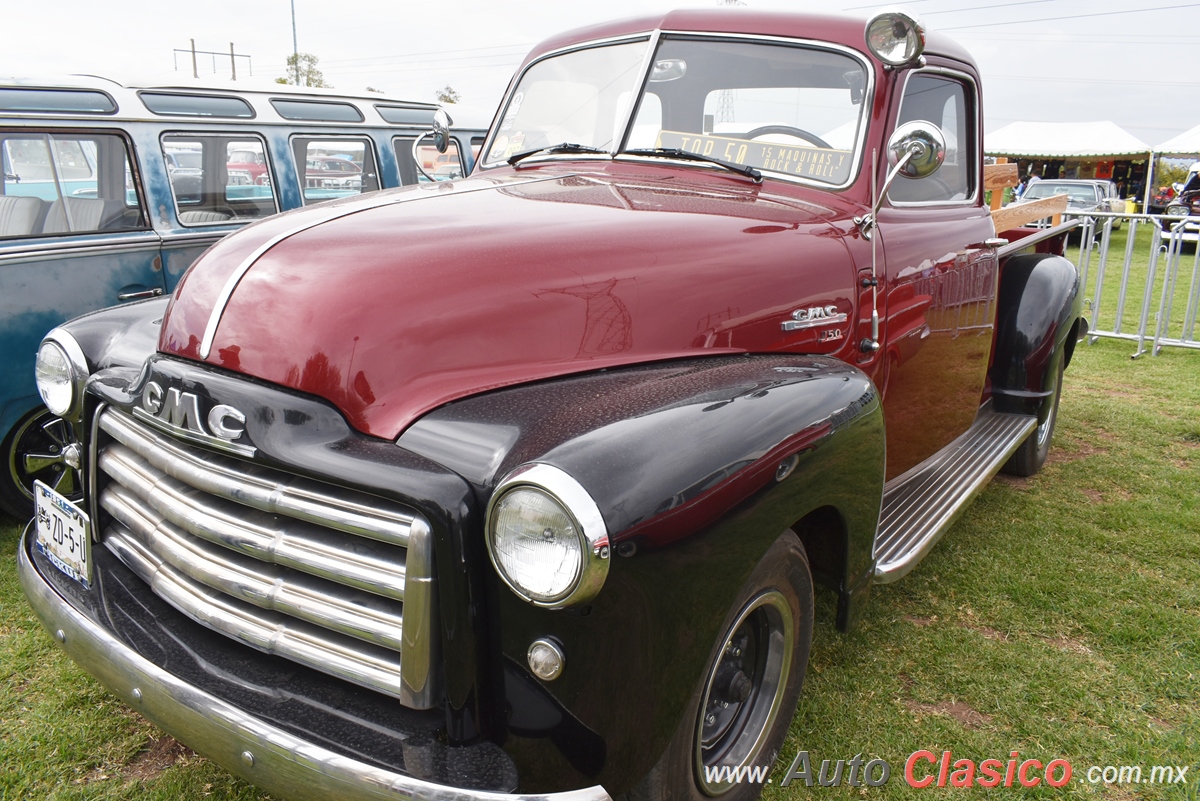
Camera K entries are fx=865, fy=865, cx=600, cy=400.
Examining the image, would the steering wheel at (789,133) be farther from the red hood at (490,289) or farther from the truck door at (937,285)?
the red hood at (490,289)

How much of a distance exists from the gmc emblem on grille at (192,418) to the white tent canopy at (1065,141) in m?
30.6

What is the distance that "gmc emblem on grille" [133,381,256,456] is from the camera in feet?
5.65

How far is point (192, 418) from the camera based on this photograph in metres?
1.79

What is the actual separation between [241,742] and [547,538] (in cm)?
72

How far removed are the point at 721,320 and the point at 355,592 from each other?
1120mm

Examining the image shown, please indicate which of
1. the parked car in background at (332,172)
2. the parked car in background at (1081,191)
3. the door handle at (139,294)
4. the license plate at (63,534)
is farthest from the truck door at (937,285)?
the parked car in background at (1081,191)

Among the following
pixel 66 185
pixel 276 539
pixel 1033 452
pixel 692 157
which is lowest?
pixel 1033 452

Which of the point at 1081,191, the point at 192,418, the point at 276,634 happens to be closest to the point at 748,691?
the point at 276,634

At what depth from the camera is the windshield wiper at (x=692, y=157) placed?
2.78m

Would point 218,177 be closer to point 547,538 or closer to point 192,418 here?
point 192,418

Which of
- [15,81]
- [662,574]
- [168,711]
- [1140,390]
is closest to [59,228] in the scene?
[15,81]

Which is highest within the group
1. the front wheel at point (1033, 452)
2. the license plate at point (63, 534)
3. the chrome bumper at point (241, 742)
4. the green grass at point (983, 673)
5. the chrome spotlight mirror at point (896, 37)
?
the chrome spotlight mirror at point (896, 37)

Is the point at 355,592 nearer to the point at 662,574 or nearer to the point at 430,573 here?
the point at 430,573

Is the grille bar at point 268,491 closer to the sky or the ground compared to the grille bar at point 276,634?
closer to the sky
